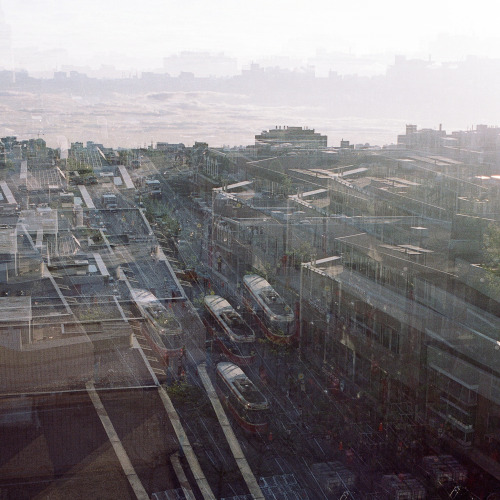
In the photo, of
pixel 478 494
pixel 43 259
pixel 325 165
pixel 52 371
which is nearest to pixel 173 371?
pixel 52 371

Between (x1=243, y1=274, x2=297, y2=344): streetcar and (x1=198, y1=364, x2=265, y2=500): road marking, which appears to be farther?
(x1=243, y1=274, x2=297, y2=344): streetcar

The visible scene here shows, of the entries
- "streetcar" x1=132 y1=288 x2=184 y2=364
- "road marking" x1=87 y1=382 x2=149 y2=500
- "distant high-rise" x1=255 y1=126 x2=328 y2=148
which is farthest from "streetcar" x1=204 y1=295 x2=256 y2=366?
"distant high-rise" x1=255 y1=126 x2=328 y2=148

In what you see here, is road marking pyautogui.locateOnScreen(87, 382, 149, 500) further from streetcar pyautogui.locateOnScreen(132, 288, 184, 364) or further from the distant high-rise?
the distant high-rise

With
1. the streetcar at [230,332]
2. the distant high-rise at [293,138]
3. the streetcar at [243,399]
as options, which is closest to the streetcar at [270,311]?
the streetcar at [230,332]

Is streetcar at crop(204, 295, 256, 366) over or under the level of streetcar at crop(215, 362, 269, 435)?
over

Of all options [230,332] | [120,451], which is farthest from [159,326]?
[120,451]

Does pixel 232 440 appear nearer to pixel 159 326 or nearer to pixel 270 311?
pixel 159 326

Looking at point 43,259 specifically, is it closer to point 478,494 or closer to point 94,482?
point 94,482
